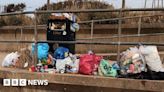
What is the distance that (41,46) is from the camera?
8445 mm

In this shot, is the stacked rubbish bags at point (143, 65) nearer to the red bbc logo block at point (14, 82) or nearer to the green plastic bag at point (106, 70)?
the green plastic bag at point (106, 70)

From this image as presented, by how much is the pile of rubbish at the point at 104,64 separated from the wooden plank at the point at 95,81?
8.7 inches

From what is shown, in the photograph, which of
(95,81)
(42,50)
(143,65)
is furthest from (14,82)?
(143,65)

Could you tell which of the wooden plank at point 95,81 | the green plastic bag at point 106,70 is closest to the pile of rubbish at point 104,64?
the green plastic bag at point 106,70

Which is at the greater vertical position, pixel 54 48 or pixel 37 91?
pixel 54 48

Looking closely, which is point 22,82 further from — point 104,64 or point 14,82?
point 104,64

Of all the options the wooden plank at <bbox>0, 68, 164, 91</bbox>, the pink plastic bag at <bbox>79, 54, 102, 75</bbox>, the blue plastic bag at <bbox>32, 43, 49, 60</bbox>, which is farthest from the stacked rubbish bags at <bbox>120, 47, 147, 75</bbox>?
the blue plastic bag at <bbox>32, 43, 49, 60</bbox>

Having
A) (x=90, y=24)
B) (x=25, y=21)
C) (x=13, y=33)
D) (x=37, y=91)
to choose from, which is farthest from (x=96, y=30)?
(x=37, y=91)

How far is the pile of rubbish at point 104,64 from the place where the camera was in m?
7.23

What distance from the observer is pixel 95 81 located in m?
7.21

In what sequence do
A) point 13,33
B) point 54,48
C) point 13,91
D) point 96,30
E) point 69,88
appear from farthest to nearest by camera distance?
point 13,33 < point 96,30 < point 54,48 < point 13,91 < point 69,88

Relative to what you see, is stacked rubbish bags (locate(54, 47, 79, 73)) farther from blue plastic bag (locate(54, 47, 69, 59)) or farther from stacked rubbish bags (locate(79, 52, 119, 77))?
stacked rubbish bags (locate(79, 52, 119, 77))

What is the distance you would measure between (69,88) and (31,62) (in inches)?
57.0

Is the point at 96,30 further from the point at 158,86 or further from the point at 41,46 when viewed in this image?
the point at 158,86
